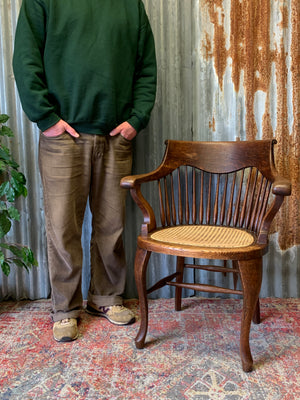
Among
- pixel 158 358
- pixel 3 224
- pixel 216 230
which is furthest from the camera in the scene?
pixel 3 224

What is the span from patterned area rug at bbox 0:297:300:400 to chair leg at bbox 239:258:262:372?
0.06 metres

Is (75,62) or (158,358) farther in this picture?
(75,62)

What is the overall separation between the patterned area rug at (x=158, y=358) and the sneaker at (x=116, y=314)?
0.12ft

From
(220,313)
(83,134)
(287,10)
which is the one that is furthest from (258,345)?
(287,10)

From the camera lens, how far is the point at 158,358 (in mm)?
1741

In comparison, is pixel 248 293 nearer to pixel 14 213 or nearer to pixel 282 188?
pixel 282 188

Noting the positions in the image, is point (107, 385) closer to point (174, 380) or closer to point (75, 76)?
point (174, 380)

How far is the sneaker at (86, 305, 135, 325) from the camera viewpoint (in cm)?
211

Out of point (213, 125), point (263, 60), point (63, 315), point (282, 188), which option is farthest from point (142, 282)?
point (263, 60)

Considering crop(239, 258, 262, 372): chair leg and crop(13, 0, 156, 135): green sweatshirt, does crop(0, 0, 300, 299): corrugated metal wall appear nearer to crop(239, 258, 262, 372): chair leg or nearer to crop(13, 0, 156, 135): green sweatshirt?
crop(13, 0, 156, 135): green sweatshirt

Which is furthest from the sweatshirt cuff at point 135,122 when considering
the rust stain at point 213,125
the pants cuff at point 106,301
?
the pants cuff at point 106,301

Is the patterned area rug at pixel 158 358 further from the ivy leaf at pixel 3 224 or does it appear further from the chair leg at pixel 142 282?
the ivy leaf at pixel 3 224

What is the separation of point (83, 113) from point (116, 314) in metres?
1.11

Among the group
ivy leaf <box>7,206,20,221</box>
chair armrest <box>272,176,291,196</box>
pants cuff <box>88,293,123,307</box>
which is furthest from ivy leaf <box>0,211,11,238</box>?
chair armrest <box>272,176,291,196</box>
